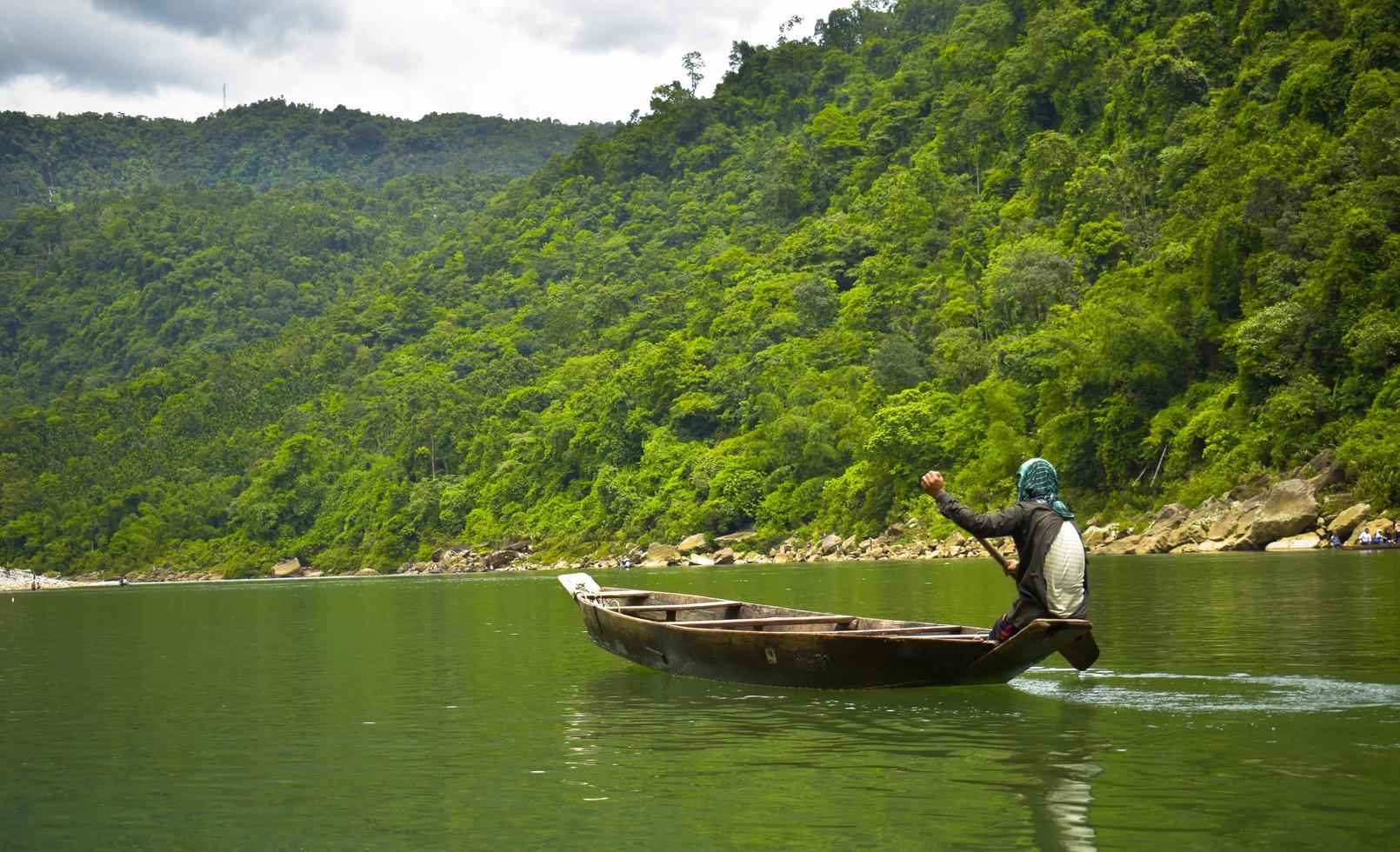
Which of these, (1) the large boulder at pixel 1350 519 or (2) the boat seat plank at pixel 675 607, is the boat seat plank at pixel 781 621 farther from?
(1) the large boulder at pixel 1350 519

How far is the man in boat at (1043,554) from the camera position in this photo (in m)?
12.8

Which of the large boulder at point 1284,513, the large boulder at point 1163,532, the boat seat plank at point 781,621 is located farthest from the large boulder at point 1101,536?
the boat seat plank at point 781,621

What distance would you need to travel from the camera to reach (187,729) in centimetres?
1334

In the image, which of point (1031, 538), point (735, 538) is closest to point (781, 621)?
point (1031, 538)

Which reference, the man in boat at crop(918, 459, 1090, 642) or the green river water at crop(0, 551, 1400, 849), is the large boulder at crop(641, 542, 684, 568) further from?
the man in boat at crop(918, 459, 1090, 642)

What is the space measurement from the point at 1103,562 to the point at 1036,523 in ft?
96.0

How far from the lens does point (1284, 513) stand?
40.8 meters

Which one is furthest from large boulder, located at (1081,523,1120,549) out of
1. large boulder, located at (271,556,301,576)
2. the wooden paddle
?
large boulder, located at (271,556,301,576)

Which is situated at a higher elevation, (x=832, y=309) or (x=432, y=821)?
(x=832, y=309)

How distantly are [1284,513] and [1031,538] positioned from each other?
3190 cm

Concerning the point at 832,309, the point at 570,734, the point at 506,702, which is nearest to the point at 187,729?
the point at 506,702

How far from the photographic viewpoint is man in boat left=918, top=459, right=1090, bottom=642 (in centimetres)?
1277

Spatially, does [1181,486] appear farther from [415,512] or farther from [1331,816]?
[415,512]

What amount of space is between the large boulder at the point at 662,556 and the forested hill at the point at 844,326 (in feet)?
13.9
